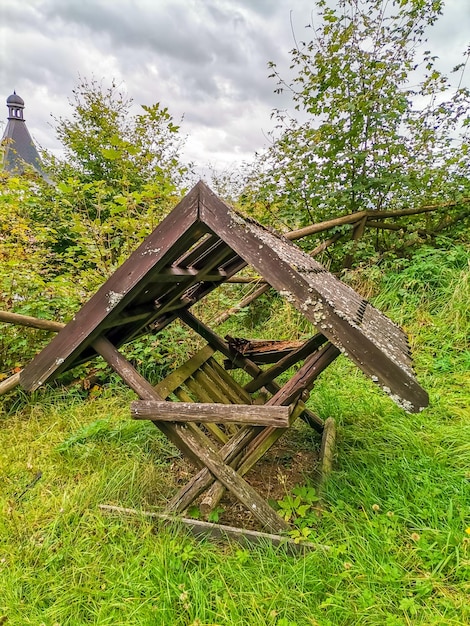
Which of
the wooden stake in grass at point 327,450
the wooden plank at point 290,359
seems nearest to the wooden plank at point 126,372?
the wooden stake in grass at point 327,450

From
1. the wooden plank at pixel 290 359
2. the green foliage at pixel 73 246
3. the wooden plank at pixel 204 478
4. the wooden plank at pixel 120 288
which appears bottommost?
the wooden plank at pixel 204 478

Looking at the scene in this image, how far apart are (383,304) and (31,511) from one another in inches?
166

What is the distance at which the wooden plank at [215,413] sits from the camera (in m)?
1.74

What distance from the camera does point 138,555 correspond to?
1.82 meters

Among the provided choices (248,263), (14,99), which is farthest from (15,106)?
(248,263)

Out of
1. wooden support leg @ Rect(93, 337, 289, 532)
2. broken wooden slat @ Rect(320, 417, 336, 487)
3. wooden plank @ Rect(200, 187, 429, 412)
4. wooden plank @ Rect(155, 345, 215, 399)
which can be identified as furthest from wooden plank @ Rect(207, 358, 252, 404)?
wooden plank @ Rect(200, 187, 429, 412)

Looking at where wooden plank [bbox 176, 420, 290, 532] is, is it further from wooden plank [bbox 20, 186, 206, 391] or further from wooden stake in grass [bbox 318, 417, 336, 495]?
wooden plank [bbox 20, 186, 206, 391]

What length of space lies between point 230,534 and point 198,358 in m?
1.25

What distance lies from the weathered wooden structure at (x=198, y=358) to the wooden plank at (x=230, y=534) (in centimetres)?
7

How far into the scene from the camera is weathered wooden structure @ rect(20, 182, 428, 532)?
143cm

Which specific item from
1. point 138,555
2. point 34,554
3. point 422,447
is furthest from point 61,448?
point 422,447

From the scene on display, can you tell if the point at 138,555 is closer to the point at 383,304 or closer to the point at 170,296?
the point at 170,296

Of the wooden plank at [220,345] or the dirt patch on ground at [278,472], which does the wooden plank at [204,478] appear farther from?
the wooden plank at [220,345]

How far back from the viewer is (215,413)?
1.81 meters
